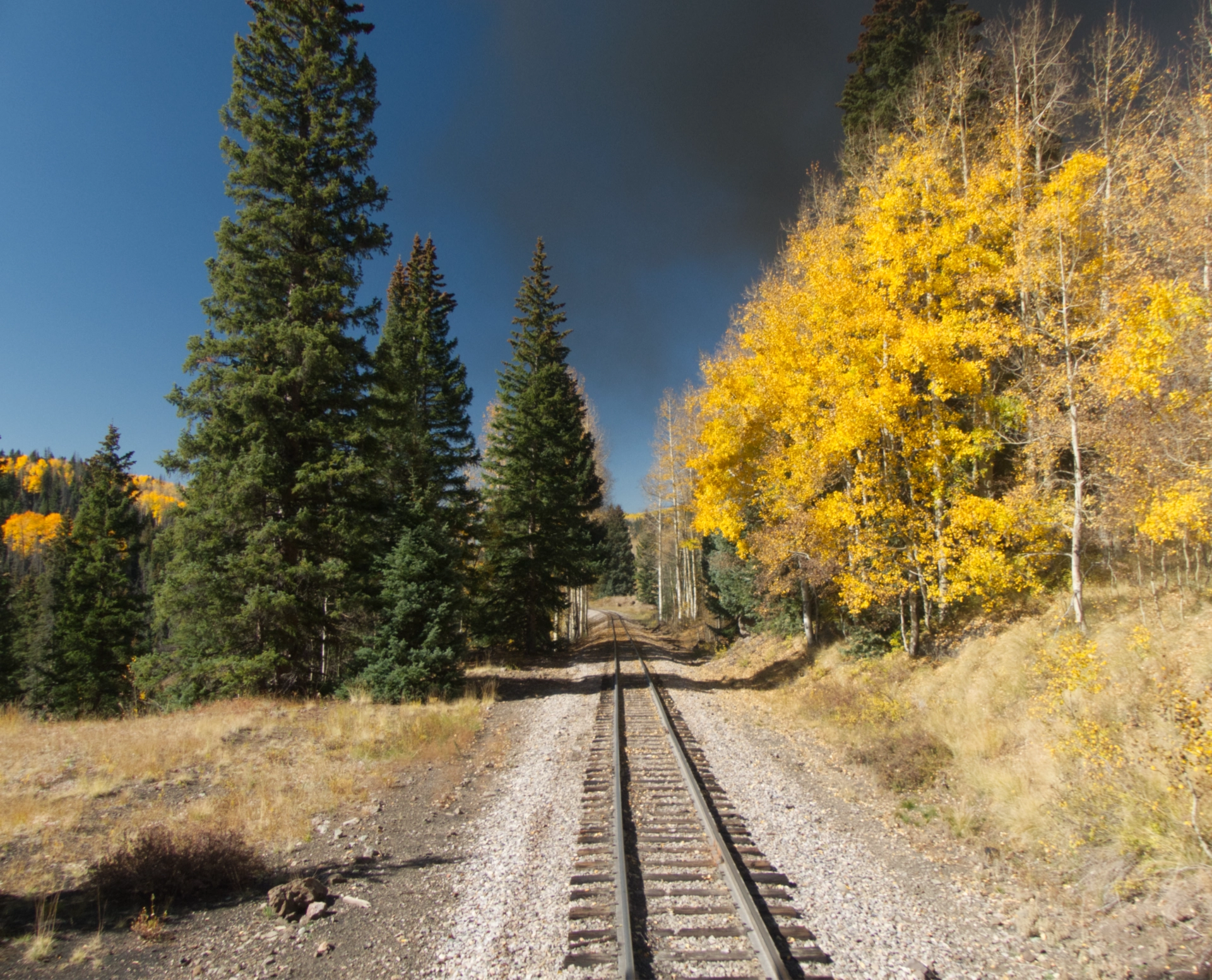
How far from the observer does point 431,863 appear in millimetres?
6309

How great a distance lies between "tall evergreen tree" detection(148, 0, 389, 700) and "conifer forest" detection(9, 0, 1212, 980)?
0.29ft

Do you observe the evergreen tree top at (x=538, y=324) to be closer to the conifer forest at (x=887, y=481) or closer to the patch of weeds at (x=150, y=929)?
the conifer forest at (x=887, y=481)

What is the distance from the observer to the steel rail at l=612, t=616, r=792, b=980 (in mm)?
4246

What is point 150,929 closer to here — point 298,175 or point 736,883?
point 736,883

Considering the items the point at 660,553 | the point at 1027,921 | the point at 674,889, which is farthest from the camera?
the point at 660,553

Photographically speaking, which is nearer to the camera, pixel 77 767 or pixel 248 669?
pixel 77 767

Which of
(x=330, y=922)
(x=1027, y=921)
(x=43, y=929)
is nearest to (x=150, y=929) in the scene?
(x=43, y=929)

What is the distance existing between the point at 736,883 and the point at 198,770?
859 centimetres

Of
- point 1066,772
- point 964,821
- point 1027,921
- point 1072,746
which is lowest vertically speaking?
point 1027,921

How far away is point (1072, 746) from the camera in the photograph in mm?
6492

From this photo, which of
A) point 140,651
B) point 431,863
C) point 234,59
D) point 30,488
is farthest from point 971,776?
point 30,488

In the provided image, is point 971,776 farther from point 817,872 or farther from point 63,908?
point 63,908

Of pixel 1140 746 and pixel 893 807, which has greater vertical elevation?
pixel 1140 746

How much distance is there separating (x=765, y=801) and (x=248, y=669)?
12.0 meters
